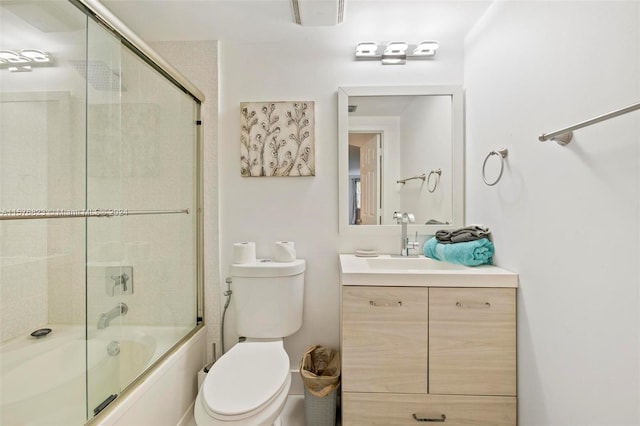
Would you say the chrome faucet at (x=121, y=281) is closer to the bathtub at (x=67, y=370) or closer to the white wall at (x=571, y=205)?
the bathtub at (x=67, y=370)

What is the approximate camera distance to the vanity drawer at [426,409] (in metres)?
1.25

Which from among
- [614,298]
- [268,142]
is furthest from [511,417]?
[268,142]

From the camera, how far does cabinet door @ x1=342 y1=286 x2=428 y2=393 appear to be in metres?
1.26

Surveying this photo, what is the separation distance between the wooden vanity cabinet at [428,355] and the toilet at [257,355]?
1.11ft

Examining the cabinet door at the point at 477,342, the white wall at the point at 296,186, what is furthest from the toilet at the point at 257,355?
the cabinet door at the point at 477,342

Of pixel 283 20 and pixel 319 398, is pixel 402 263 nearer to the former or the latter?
pixel 319 398

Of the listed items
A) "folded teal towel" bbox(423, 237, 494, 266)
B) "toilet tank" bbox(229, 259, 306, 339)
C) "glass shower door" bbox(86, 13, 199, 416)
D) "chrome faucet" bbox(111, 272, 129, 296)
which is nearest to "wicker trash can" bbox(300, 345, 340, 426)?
"toilet tank" bbox(229, 259, 306, 339)

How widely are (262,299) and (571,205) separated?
1.42 metres

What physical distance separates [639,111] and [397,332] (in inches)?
42.3

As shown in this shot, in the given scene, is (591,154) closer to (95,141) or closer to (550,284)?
(550,284)

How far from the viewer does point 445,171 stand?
1.78 metres

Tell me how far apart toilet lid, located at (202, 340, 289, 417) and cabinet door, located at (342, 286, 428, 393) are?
33cm

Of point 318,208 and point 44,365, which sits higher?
point 318,208

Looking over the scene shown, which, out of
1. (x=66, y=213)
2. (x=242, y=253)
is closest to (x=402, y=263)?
(x=242, y=253)
